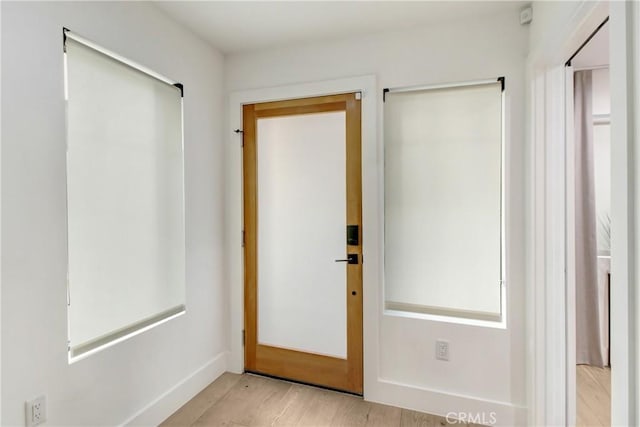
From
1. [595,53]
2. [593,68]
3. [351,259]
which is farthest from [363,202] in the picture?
[593,68]

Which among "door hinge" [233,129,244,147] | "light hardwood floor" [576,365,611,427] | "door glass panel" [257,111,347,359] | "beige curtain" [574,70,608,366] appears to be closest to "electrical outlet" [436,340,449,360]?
"door glass panel" [257,111,347,359]

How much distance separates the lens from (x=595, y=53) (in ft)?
7.82

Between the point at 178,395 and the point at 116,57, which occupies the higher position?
the point at 116,57

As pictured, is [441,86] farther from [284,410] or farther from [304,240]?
[284,410]

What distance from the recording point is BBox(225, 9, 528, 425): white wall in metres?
1.97

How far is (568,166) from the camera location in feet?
5.70

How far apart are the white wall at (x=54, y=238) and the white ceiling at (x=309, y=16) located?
0.23 m

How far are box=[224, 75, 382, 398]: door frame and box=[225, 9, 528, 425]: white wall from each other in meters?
0.02

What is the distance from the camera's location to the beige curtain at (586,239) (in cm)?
261

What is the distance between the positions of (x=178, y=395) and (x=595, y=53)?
382 centimetres

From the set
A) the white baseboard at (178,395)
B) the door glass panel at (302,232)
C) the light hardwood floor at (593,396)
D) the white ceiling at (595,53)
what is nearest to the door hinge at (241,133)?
the door glass panel at (302,232)

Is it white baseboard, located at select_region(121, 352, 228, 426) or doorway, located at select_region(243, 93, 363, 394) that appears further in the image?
doorway, located at select_region(243, 93, 363, 394)

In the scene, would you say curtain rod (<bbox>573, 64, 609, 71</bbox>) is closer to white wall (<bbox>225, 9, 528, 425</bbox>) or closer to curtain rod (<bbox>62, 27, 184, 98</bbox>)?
white wall (<bbox>225, 9, 528, 425</bbox>)

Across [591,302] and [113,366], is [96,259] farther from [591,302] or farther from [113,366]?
[591,302]
